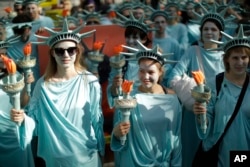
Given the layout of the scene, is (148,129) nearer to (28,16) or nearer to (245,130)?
(245,130)

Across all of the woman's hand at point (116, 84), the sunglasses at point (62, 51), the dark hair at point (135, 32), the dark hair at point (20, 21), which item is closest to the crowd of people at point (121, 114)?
the sunglasses at point (62, 51)

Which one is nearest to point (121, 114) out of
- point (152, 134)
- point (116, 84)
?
point (152, 134)

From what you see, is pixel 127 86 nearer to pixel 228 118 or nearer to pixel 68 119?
pixel 68 119

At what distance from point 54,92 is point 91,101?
40cm

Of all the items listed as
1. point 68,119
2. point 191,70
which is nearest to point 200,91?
point 68,119

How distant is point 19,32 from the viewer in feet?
24.7

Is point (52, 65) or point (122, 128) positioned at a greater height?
point (52, 65)

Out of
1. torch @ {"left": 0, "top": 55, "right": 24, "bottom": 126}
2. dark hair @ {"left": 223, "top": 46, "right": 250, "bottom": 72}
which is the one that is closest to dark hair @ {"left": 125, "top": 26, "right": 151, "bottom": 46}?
dark hair @ {"left": 223, "top": 46, "right": 250, "bottom": 72}

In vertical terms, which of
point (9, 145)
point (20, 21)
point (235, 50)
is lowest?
point (9, 145)

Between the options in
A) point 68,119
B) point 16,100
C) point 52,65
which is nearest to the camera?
point 16,100

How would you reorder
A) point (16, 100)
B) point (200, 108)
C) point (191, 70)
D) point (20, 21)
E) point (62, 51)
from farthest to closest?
1. point (20, 21)
2. point (191, 70)
3. point (62, 51)
4. point (200, 108)
5. point (16, 100)

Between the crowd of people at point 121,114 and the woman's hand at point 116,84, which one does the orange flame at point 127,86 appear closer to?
the crowd of people at point 121,114

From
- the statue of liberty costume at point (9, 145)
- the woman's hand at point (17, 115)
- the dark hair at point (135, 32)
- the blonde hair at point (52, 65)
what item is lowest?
the statue of liberty costume at point (9, 145)

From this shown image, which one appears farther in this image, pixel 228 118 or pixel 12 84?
pixel 228 118
